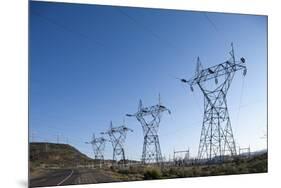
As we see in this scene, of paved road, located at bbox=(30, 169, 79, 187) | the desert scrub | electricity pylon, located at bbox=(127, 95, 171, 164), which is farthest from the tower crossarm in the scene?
paved road, located at bbox=(30, 169, 79, 187)

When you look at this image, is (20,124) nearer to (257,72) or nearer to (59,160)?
(59,160)

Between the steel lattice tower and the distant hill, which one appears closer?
the distant hill

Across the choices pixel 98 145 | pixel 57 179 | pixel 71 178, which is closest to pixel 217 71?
pixel 98 145

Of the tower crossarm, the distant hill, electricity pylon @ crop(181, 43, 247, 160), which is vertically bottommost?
the distant hill

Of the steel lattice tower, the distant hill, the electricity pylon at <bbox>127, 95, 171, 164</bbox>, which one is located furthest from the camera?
the electricity pylon at <bbox>127, 95, 171, 164</bbox>

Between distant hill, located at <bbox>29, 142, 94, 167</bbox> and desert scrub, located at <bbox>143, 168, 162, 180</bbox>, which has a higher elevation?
distant hill, located at <bbox>29, 142, 94, 167</bbox>

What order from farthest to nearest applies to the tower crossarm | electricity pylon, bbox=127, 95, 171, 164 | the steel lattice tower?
the tower crossarm → electricity pylon, bbox=127, 95, 171, 164 → the steel lattice tower

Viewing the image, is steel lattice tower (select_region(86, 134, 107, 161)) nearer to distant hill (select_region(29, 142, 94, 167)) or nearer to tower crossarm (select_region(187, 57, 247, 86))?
distant hill (select_region(29, 142, 94, 167))

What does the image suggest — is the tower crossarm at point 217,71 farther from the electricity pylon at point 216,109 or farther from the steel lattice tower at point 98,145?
the steel lattice tower at point 98,145

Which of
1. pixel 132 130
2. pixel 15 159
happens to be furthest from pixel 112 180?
pixel 15 159
